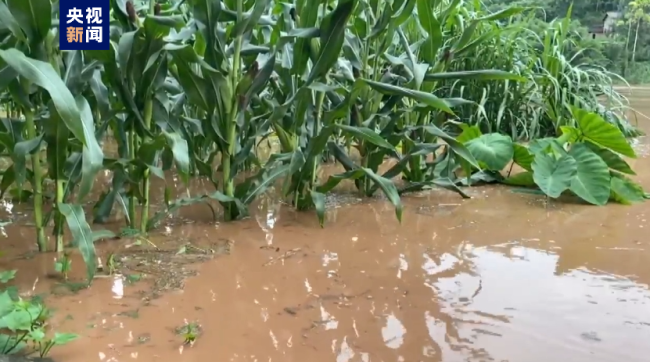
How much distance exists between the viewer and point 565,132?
2676 millimetres

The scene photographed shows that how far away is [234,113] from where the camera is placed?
1.99 meters

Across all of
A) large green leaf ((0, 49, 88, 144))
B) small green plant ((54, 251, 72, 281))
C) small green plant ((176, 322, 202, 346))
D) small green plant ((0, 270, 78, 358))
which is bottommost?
small green plant ((54, 251, 72, 281))

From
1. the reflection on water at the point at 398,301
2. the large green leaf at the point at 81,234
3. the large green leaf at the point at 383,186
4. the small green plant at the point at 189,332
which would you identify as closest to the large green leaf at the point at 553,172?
the reflection on water at the point at 398,301

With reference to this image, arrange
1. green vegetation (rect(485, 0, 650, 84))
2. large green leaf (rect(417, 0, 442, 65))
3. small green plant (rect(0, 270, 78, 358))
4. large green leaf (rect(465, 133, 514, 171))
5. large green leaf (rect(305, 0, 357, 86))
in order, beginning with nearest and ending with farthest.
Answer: small green plant (rect(0, 270, 78, 358)) → large green leaf (rect(305, 0, 357, 86)) → large green leaf (rect(417, 0, 442, 65)) → large green leaf (rect(465, 133, 514, 171)) → green vegetation (rect(485, 0, 650, 84))

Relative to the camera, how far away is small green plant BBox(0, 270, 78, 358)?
1083mm

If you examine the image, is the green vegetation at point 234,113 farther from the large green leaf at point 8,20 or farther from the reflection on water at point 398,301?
the reflection on water at point 398,301

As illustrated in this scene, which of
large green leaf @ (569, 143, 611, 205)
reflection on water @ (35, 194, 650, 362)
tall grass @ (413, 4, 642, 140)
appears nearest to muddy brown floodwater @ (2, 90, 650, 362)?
reflection on water @ (35, 194, 650, 362)

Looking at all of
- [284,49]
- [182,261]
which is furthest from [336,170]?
[182,261]

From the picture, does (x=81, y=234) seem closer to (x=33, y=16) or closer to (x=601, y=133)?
(x=33, y=16)

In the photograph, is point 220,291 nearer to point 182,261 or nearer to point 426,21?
point 182,261

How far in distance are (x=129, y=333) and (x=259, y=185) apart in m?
0.95

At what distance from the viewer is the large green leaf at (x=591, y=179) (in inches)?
93.9

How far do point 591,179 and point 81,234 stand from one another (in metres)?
2.01

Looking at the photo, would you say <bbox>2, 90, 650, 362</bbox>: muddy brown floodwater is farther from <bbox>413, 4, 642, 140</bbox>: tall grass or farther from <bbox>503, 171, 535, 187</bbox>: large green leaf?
<bbox>413, 4, 642, 140</bbox>: tall grass
